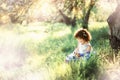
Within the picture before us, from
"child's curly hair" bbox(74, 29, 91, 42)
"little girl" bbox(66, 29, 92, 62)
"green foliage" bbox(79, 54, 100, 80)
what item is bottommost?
"green foliage" bbox(79, 54, 100, 80)

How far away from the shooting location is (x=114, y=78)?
5.70m

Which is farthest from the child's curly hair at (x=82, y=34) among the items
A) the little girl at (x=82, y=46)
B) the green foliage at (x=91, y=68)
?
the green foliage at (x=91, y=68)

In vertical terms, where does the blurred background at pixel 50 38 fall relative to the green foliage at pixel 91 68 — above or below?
above

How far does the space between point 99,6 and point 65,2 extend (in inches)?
10.3

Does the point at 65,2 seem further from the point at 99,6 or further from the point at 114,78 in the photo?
the point at 114,78

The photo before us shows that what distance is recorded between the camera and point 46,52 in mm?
5711

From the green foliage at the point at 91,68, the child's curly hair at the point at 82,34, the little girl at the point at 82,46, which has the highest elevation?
the child's curly hair at the point at 82,34

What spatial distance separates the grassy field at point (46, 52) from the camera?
18.6ft

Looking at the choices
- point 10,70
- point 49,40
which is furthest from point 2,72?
point 49,40

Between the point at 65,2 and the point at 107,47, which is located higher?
the point at 65,2

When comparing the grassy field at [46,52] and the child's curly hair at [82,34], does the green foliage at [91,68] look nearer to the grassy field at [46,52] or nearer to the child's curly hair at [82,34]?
the grassy field at [46,52]

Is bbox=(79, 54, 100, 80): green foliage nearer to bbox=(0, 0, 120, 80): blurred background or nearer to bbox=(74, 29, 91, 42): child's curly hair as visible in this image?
bbox=(0, 0, 120, 80): blurred background

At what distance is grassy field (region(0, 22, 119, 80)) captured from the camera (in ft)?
18.6

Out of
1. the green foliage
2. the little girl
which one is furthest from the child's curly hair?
the green foliage
